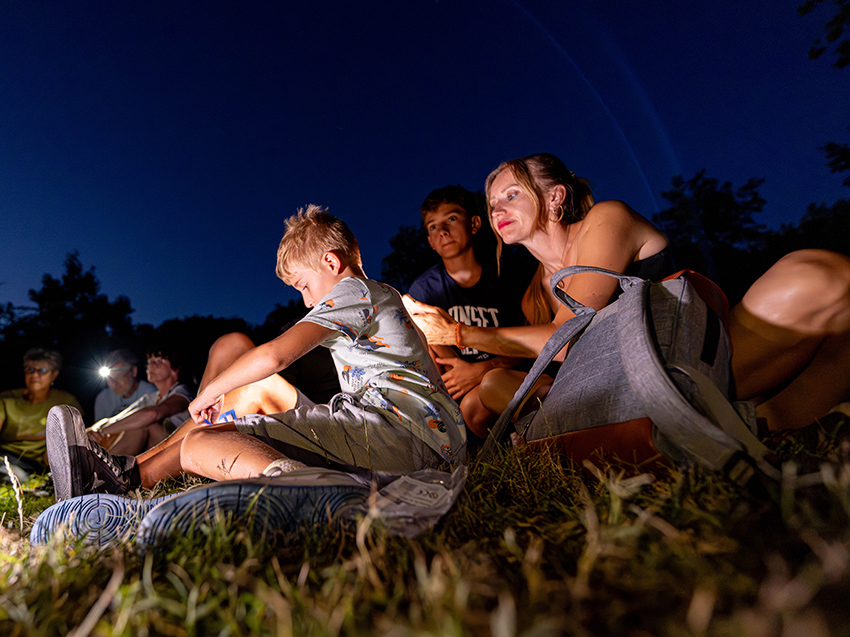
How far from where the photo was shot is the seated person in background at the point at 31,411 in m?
4.09

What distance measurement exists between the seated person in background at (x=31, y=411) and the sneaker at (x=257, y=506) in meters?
4.12

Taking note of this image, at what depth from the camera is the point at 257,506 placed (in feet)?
3.07

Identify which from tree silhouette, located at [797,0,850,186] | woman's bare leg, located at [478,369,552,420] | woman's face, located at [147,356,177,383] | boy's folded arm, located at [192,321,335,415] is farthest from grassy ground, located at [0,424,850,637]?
tree silhouette, located at [797,0,850,186]

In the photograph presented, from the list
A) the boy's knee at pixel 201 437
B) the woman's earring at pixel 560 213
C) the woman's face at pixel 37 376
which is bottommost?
the boy's knee at pixel 201 437

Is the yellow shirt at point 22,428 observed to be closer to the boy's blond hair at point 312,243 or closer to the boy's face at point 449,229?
the boy's blond hair at point 312,243

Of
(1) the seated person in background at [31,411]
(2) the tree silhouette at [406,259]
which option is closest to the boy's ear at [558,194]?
(1) the seated person in background at [31,411]

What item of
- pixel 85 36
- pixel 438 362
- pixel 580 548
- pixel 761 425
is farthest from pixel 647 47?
pixel 85 36

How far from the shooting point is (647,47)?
279 inches

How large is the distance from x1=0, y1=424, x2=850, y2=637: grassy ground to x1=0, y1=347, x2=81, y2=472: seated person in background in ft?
13.5

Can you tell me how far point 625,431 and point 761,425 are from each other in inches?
26.2

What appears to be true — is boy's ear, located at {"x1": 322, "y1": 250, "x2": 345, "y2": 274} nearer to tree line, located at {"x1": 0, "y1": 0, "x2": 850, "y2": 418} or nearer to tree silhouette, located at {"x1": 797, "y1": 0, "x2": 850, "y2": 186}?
tree line, located at {"x1": 0, "y1": 0, "x2": 850, "y2": 418}

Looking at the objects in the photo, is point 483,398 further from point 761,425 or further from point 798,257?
point 798,257

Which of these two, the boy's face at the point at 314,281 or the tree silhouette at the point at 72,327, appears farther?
the tree silhouette at the point at 72,327

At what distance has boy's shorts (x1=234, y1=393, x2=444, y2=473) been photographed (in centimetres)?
145
